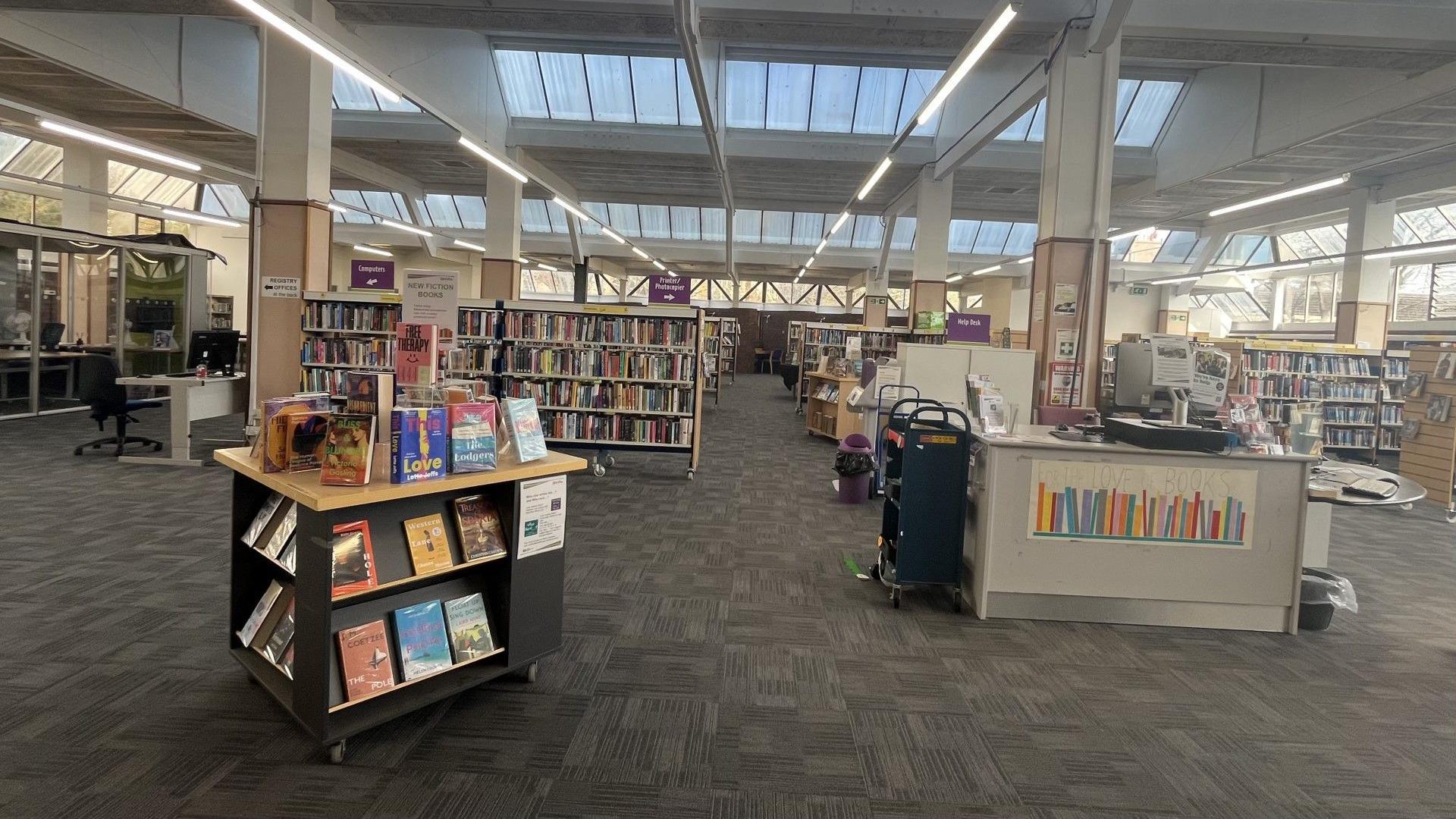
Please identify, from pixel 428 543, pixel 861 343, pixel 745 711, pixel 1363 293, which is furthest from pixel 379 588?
pixel 1363 293

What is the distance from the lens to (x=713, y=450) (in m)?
9.62

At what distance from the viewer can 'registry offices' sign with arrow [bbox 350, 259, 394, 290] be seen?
848 centimetres

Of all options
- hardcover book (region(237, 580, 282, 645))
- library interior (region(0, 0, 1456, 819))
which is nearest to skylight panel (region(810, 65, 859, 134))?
library interior (region(0, 0, 1456, 819))

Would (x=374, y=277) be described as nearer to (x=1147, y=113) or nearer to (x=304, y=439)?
(x=304, y=439)

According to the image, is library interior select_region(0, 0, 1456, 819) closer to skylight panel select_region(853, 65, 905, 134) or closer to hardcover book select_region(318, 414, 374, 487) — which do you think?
hardcover book select_region(318, 414, 374, 487)

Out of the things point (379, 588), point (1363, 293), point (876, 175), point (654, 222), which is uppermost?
point (654, 222)

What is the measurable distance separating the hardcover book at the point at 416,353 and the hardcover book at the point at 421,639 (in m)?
1.72

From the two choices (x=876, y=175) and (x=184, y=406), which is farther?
(x=876, y=175)

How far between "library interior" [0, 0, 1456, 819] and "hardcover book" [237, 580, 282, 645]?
0.9 inches

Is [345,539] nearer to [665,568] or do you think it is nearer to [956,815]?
[956,815]

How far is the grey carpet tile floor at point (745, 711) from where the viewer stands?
231 cm

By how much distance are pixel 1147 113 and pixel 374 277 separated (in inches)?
472

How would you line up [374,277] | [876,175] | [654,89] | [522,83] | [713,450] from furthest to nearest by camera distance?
[654,89] → [522,83] → [876,175] → [713,450] → [374,277]

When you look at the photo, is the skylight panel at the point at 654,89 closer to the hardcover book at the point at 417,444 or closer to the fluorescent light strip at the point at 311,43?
the fluorescent light strip at the point at 311,43
